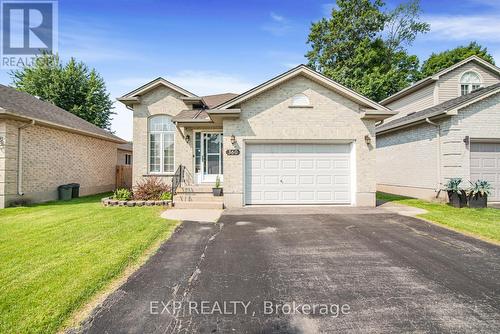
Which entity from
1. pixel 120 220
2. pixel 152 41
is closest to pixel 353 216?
pixel 120 220

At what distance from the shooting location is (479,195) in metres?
9.74

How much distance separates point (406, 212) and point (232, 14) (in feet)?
35.8

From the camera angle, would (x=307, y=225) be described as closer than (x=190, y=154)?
Yes

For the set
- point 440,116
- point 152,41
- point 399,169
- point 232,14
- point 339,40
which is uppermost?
point 339,40

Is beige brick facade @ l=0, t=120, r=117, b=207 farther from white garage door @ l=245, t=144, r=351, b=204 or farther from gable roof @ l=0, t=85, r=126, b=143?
white garage door @ l=245, t=144, r=351, b=204

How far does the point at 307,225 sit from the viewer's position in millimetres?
7391

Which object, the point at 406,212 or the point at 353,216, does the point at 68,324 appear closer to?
the point at 353,216

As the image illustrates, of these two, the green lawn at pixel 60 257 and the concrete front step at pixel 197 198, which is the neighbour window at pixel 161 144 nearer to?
the concrete front step at pixel 197 198

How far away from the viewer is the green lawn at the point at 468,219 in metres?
6.57

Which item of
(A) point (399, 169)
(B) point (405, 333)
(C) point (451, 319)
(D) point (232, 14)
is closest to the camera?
(B) point (405, 333)

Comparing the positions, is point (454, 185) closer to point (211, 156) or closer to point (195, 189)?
point (211, 156)

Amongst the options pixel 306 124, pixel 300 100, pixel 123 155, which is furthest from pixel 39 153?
pixel 306 124

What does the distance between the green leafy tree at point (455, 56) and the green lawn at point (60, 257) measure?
36074 mm

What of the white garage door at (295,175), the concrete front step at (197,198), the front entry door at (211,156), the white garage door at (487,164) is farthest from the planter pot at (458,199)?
the front entry door at (211,156)
